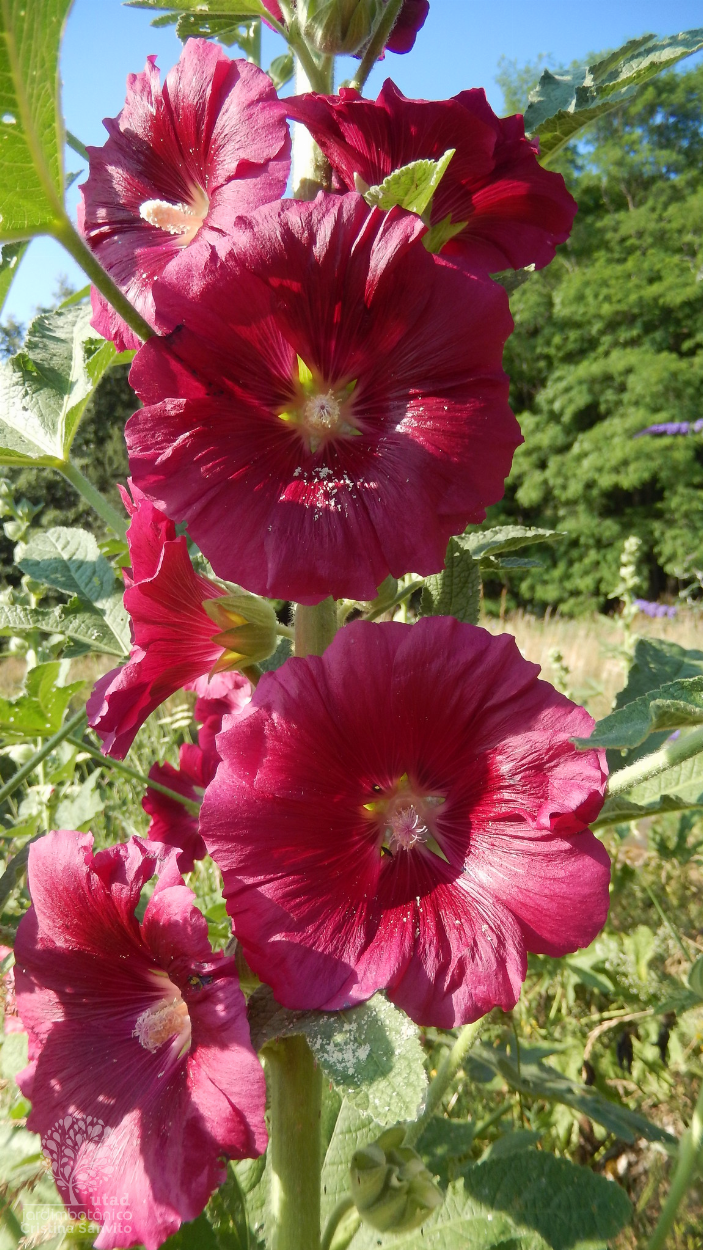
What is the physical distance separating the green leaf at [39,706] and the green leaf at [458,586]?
0.48 meters

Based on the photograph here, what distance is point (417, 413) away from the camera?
0.64 m

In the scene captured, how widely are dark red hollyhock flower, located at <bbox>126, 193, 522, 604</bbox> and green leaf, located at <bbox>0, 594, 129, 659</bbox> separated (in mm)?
491

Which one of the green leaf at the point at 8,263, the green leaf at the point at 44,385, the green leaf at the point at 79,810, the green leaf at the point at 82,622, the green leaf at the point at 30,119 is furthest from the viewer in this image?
the green leaf at the point at 79,810

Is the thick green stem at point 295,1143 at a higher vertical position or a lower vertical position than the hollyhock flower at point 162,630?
lower

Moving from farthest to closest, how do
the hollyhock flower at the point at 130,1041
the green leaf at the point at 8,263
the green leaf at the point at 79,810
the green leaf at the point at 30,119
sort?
the green leaf at the point at 79,810 → the green leaf at the point at 8,263 → the hollyhock flower at the point at 130,1041 → the green leaf at the point at 30,119

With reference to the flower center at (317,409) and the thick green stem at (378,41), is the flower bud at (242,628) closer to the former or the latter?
the flower center at (317,409)

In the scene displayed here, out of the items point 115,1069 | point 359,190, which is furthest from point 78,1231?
point 359,190

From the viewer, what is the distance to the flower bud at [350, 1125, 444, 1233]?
69 centimetres

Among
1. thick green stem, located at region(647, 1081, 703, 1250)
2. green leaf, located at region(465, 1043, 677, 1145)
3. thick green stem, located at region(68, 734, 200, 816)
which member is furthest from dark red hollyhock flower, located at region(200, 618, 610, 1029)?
green leaf, located at region(465, 1043, 677, 1145)

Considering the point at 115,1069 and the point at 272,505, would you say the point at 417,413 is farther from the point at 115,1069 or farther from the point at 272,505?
the point at 115,1069

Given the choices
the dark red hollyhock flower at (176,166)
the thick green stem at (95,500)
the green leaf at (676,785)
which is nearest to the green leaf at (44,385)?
the thick green stem at (95,500)

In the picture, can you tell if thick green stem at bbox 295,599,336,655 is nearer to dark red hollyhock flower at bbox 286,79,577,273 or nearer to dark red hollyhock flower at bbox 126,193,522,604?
dark red hollyhock flower at bbox 126,193,522,604

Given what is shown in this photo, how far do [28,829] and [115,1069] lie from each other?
1.95ft

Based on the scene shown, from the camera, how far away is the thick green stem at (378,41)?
27.1 inches
